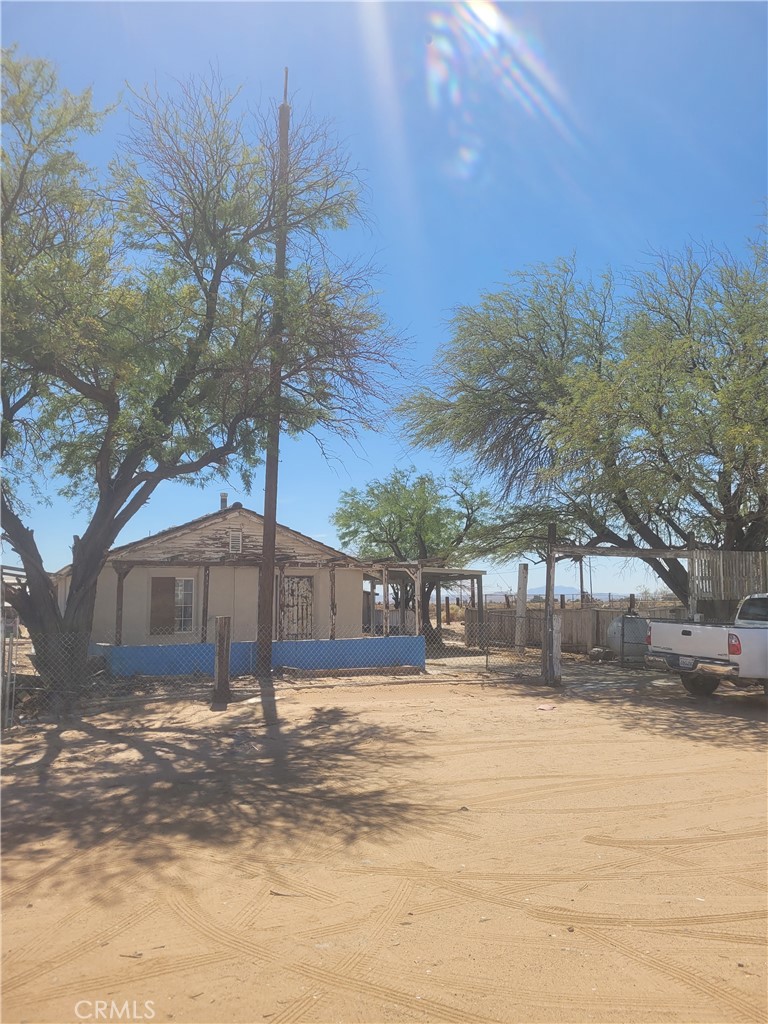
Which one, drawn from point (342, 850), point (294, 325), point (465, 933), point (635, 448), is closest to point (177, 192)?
point (294, 325)

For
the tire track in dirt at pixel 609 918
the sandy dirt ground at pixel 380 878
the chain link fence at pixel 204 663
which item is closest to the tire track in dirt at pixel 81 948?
the sandy dirt ground at pixel 380 878

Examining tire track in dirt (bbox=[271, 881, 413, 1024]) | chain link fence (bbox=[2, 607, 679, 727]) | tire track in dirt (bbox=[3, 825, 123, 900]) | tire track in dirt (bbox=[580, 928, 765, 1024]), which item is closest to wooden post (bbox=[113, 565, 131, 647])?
chain link fence (bbox=[2, 607, 679, 727])

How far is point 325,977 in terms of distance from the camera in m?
3.55

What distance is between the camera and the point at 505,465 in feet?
71.3

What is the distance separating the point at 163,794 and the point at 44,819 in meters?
1.06

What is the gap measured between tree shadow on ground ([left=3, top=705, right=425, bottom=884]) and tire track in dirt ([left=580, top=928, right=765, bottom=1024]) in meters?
2.06

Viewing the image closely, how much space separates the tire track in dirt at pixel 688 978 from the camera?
3.38 metres

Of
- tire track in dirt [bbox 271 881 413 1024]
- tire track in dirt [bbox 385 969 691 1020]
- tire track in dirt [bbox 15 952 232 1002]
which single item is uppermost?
tire track in dirt [bbox 15 952 232 1002]

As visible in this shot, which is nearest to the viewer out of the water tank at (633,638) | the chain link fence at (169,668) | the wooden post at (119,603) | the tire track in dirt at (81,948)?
the tire track in dirt at (81,948)

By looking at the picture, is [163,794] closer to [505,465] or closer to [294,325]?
[294,325]

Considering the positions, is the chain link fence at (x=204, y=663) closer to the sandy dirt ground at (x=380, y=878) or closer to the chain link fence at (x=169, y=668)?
the chain link fence at (x=169, y=668)

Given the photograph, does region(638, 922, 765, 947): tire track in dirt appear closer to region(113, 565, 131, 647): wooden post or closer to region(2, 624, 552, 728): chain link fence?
region(2, 624, 552, 728): chain link fence

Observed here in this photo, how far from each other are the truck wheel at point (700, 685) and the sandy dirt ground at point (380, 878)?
383cm

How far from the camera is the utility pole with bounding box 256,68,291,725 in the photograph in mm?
12594
